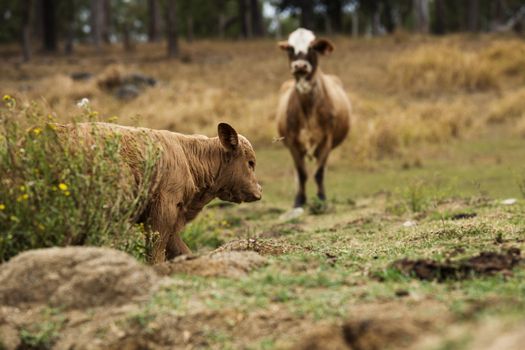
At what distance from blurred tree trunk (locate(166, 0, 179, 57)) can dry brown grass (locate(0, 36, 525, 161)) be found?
73 cm

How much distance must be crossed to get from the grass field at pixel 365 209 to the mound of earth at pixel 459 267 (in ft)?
0.05

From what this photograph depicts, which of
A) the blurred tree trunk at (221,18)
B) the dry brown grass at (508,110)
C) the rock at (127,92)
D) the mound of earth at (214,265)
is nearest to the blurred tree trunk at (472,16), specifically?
the blurred tree trunk at (221,18)

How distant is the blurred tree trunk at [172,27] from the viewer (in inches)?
1437

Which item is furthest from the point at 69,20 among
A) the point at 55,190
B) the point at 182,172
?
the point at 55,190

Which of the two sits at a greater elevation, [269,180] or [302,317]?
[302,317]

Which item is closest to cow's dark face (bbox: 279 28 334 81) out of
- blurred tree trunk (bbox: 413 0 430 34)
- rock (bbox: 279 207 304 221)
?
rock (bbox: 279 207 304 221)

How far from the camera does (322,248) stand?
7719 millimetres

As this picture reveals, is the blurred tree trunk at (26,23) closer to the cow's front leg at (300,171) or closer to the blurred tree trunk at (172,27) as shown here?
the blurred tree trunk at (172,27)

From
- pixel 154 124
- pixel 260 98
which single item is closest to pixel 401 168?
pixel 154 124

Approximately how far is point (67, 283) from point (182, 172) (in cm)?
242

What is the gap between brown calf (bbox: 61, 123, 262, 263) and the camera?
7.13 metres

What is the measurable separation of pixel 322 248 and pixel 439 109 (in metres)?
17.3

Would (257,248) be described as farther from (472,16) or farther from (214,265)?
(472,16)

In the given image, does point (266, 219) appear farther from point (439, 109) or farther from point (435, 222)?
point (439, 109)
